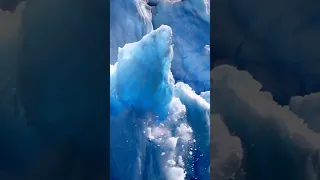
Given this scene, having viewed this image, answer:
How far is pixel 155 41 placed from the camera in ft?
7.20

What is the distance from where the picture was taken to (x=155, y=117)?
2201 mm

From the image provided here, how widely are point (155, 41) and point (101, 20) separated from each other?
44 centimetres

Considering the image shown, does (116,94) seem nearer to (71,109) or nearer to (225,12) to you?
(71,109)

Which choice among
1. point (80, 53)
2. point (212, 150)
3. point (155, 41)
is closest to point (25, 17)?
point (80, 53)

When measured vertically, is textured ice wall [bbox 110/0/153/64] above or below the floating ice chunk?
above

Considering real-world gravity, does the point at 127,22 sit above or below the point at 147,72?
above

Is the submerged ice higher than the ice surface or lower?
lower

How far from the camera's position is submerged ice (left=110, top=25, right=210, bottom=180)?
215cm

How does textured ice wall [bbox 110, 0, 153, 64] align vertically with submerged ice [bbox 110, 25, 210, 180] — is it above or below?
above

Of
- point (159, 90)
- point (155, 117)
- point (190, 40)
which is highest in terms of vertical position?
point (190, 40)

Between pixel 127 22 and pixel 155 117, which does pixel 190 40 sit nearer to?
pixel 127 22

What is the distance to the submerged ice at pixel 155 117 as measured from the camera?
2154 millimetres

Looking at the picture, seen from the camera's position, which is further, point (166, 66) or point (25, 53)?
point (166, 66)

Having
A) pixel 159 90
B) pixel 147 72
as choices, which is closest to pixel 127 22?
pixel 147 72
